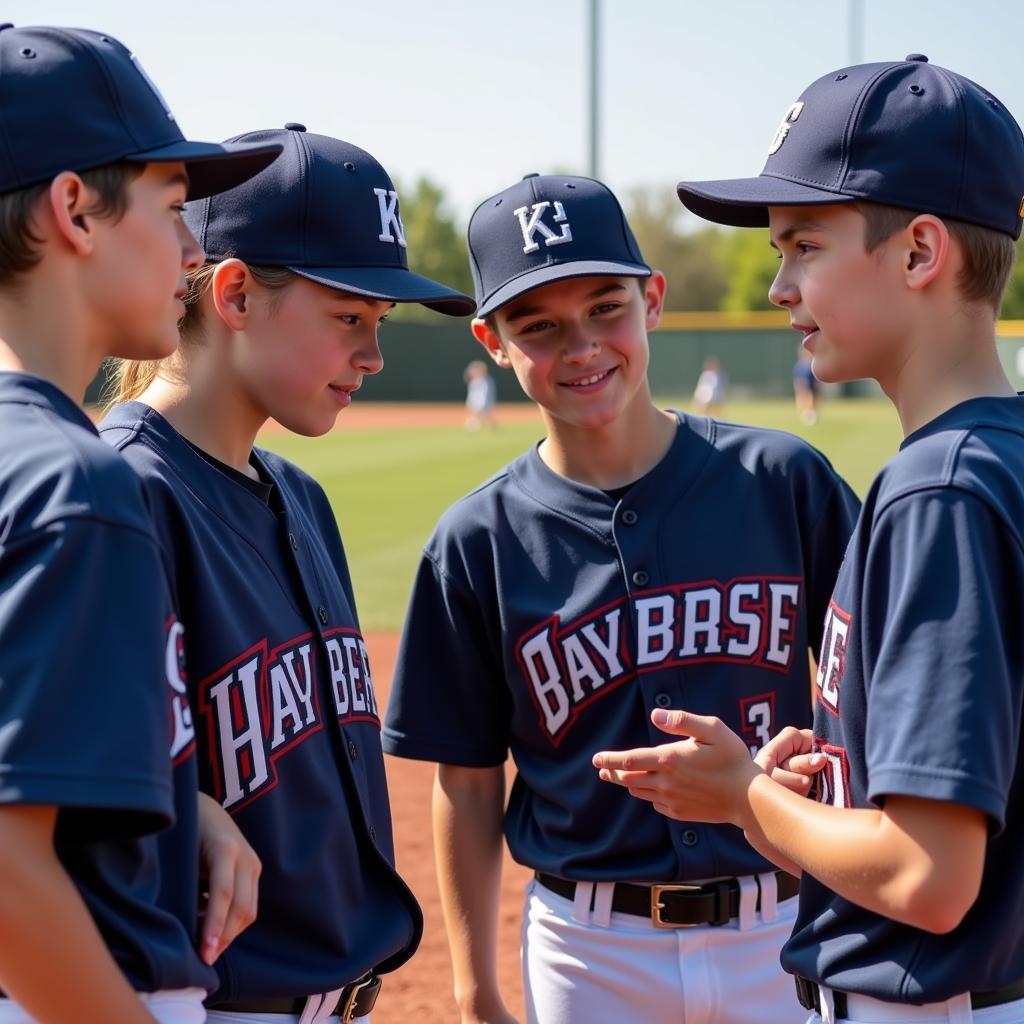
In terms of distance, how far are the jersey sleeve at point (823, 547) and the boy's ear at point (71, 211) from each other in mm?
1653

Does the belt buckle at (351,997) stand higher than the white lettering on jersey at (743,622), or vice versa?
the white lettering on jersey at (743,622)

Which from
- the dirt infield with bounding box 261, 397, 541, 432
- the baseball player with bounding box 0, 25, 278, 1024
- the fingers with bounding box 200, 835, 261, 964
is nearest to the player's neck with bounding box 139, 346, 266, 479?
the baseball player with bounding box 0, 25, 278, 1024

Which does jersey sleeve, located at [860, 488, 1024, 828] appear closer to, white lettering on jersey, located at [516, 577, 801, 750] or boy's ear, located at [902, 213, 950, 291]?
boy's ear, located at [902, 213, 950, 291]

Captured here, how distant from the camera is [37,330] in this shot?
1.45 meters

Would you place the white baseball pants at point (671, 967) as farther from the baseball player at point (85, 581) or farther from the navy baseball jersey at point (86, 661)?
the navy baseball jersey at point (86, 661)

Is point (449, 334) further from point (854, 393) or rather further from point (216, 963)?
point (216, 963)

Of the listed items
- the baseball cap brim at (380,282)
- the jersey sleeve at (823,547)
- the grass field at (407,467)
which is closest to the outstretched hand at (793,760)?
the jersey sleeve at (823,547)

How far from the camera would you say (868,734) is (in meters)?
1.51

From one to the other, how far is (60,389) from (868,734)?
105 cm

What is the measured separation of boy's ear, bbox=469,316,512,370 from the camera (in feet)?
9.21

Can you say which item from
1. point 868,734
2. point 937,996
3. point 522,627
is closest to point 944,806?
point 868,734

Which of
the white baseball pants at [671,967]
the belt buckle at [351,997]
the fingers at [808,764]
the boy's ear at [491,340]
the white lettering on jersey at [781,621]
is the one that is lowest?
the white baseball pants at [671,967]

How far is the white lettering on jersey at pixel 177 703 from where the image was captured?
4.99 ft

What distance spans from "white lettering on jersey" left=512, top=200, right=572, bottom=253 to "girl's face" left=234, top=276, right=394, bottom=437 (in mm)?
548
